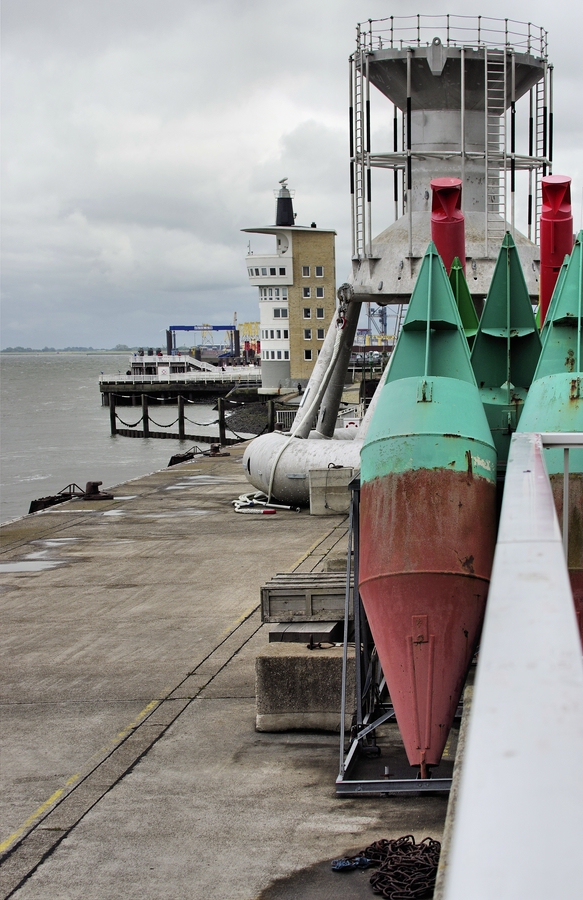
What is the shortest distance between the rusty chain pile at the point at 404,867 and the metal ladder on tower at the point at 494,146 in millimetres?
18529

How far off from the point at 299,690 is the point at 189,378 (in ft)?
319

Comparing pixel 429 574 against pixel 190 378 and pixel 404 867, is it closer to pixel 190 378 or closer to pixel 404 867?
pixel 404 867

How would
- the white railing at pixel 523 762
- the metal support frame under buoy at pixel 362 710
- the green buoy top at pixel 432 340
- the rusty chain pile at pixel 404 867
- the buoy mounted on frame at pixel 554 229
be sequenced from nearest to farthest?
the white railing at pixel 523 762, the rusty chain pile at pixel 404 867, the metal support frame under buoy at pixel 362 710, the green buoy top at pixel 432 340, the buoy mounted on frame at pixel 554 229

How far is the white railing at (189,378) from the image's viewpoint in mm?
105938

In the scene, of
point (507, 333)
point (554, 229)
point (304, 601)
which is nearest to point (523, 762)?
point (304, 601)

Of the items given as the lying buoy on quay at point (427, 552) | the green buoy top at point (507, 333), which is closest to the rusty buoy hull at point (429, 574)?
the lying buoy on quay at point (427, 552)

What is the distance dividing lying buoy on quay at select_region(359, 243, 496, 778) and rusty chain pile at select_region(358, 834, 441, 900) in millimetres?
854

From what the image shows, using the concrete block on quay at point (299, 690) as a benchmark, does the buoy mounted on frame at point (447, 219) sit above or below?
above

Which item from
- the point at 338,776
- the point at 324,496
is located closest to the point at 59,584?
the point at 324,496

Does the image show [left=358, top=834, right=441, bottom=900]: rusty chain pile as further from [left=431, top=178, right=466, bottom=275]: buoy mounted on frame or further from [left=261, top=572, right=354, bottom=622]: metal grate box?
[left=431, top=178, right=466, bottom=275]: buoy mounted on frame

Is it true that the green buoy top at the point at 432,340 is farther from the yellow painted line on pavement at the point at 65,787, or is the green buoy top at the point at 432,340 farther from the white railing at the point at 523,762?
the white railing at the point at 523,762

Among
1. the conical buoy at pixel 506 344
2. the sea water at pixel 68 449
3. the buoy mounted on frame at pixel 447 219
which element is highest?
the buoy mounted on frame at pixel 447 219

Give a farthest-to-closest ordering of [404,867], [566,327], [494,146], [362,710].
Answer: [494,146] → [566,327] → [362,710] → [404,867]

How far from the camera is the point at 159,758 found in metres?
9.40
